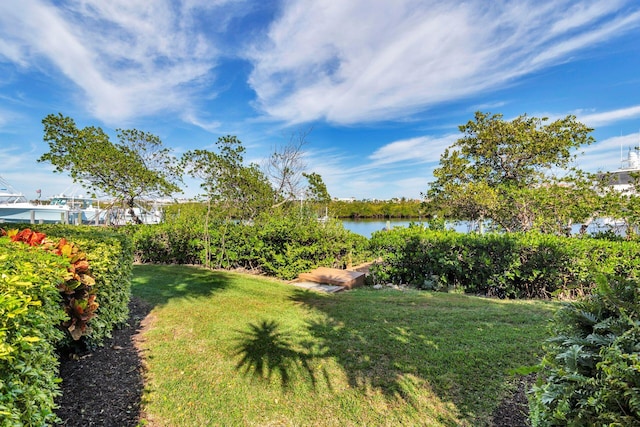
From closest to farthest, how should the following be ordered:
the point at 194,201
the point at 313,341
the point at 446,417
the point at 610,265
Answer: the point at 446,417 → the point at 313,341 → the point at 610,265 → the point at 194,201

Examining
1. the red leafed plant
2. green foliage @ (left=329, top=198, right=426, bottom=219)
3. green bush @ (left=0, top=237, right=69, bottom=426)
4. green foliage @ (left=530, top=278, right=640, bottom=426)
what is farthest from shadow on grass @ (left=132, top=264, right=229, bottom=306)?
green foliage @ (left=329, top=198, right=426, bottom=219)

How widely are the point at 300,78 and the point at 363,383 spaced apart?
1103 cm

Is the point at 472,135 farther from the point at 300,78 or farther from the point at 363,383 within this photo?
the point at 363,383

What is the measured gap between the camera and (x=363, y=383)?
259 cm

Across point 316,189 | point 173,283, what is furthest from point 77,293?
point 316,189

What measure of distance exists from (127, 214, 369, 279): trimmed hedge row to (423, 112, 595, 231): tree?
18.2 feet

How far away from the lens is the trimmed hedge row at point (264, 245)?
7133mm

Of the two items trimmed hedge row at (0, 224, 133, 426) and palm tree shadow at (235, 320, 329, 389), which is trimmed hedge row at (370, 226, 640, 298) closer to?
palm tree shadow at (235, 320, 329, 389)

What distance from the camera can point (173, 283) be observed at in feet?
19.3

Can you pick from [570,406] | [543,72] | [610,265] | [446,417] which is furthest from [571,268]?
[543,72]

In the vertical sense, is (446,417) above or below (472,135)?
below

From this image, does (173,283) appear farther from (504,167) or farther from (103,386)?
(504,167)

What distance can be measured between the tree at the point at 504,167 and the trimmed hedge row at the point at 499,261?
380 cm

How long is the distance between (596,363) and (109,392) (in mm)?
3104
